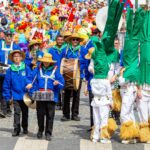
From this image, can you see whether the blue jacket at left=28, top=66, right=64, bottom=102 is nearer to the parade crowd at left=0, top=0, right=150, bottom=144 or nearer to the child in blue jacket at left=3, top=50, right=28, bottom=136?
the parade crowd at left=0, top=0, right=150, bottom=144

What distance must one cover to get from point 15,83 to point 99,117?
1.58 m

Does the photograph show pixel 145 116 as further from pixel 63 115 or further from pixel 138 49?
pixel 63 115

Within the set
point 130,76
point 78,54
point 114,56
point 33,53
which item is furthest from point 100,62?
point 33,53

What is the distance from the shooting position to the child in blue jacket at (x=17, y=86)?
10672mm

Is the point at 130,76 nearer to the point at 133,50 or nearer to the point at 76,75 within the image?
the point at 133,50

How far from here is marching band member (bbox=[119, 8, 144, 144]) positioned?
10102 millimetres

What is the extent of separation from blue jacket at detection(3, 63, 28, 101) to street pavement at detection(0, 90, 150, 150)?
0.69 metres

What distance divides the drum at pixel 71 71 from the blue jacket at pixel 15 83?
0.93 m

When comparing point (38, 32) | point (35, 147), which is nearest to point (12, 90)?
point (35, 147)

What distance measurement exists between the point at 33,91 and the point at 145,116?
1.88 meters

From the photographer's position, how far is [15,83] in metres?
10.7

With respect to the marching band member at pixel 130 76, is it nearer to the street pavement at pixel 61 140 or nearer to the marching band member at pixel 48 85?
the street pavement at pixel 61 140

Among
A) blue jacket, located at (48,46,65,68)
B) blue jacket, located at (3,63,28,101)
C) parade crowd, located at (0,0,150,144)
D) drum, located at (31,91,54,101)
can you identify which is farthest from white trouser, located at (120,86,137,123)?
blue jacket, located at (48,46,65,68)

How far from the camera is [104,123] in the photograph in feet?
33.2
